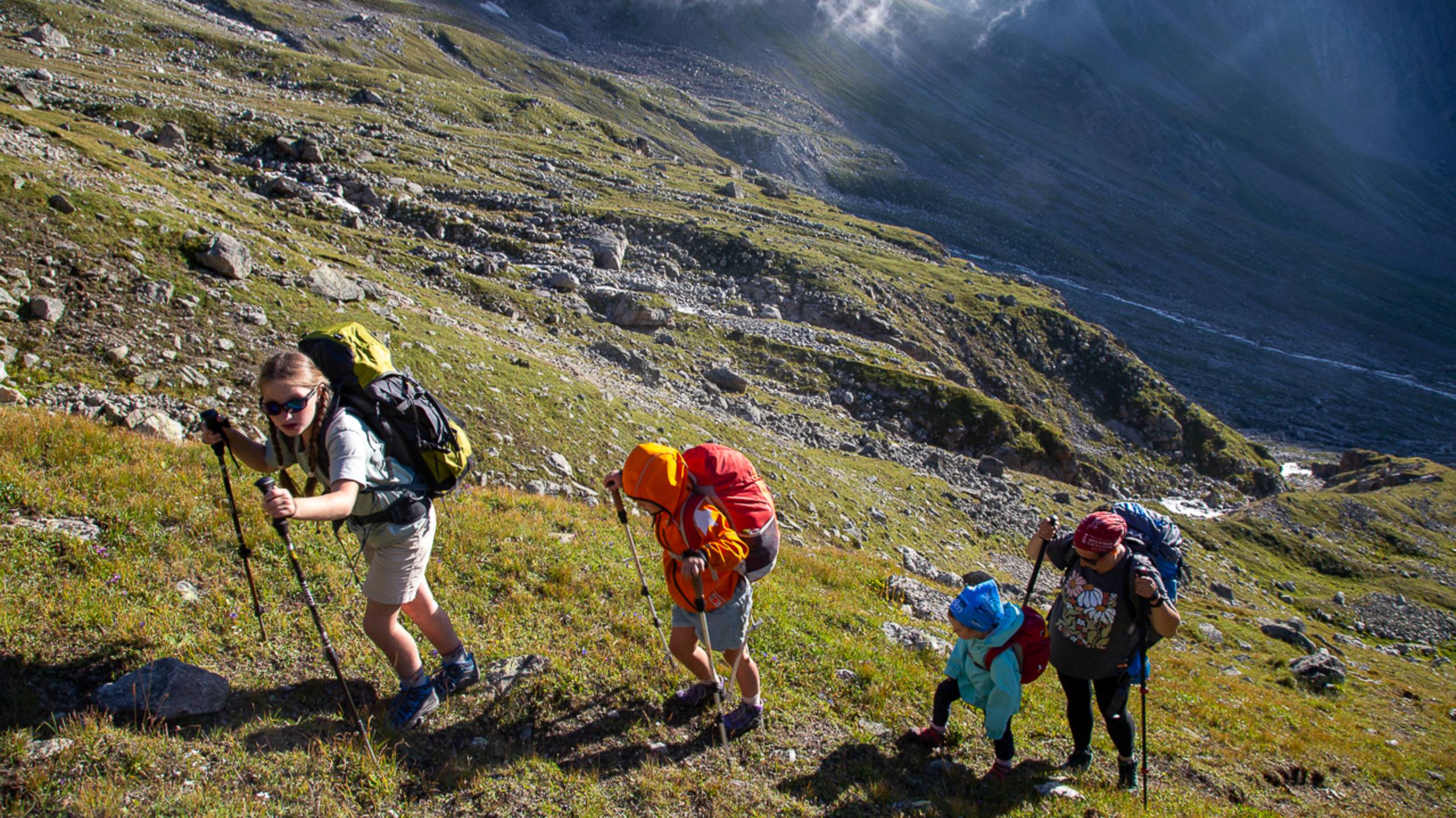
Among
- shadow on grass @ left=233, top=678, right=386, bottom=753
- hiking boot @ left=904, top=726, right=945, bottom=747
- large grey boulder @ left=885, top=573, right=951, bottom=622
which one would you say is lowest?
large grey boulder @ left=885, top=573, right=951, bottom=622

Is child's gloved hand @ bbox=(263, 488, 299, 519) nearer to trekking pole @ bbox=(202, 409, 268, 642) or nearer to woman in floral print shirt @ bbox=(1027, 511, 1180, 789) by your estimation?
trekking pole @ bbox=(202, 409, 268, 642)

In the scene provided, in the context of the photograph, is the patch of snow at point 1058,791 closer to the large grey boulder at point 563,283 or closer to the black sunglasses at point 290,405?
the black sunglasses at point 290,405

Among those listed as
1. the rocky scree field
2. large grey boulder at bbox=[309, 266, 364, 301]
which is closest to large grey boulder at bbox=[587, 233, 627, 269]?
the rocky scree field

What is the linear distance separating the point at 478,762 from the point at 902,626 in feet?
21.8

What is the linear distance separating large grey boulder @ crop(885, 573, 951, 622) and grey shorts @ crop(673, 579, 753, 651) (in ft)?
23.7

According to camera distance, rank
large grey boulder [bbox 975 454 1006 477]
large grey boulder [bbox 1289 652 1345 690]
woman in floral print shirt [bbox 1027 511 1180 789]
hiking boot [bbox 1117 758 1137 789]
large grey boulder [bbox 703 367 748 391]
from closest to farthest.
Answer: woman in floral print shirt [bbox 1027 511 1180 789], hiking boot [bbox 1117 758 1137 789], large grey boulder [bbox 1289 652 1345 690], large grey boulder [bbox 703 367 748 391], large grey boulder [bbox 975 454 1006 477]

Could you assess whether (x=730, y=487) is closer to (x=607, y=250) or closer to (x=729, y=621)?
(x=729, y=621)

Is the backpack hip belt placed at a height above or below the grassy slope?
above

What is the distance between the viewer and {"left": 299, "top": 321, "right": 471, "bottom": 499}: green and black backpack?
15.6 ft

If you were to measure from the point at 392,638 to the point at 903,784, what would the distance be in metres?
4.83

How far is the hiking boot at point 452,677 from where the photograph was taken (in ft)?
19.3

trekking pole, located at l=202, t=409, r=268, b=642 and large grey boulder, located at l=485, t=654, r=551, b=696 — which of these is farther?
large grey boulder, located at l=485, t=654, r=551, b=696

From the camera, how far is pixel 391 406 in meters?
4.80

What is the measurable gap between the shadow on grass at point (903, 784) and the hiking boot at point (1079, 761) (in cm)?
24
